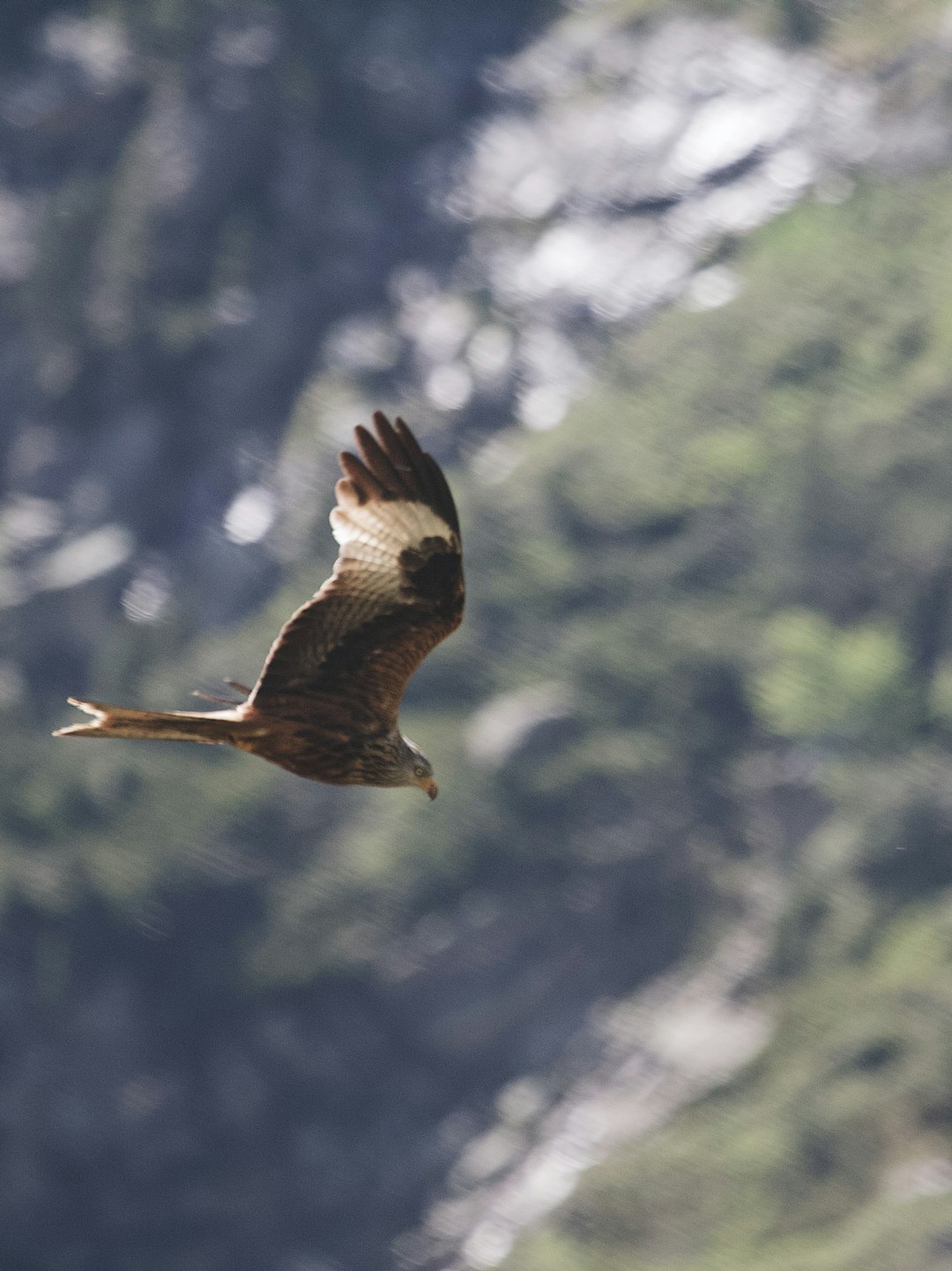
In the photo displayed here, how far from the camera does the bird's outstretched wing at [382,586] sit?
17.6 ft

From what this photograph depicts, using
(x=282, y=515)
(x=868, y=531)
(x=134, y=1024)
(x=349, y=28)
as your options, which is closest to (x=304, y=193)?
(x=349, y=28)

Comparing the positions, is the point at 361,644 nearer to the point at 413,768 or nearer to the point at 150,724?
the point at 413,768

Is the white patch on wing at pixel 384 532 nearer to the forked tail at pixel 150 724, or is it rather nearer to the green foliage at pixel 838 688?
the forked tail at pixel 150 724

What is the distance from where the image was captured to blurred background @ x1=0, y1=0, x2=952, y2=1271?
7188cm

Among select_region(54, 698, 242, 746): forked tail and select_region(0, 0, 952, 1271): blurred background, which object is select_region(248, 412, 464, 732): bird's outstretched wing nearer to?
select_region(54, 698, 242, 746): forked tail

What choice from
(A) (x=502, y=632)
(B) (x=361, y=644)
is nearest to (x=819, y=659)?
(A) (x=502, y=632)

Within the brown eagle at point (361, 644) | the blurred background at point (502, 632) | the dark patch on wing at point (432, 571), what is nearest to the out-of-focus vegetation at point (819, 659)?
the blurred background at point (502, 632)

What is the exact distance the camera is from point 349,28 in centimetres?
11181

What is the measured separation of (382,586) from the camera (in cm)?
572

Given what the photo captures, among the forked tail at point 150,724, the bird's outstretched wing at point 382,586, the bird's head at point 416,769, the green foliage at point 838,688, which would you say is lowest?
the bird's head at point 416,769

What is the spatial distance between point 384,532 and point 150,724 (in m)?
1.17

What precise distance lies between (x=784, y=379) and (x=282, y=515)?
26.2 meters

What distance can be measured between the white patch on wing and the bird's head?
553 mm

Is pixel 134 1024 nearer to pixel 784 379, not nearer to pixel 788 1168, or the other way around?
pixel 788 1168
